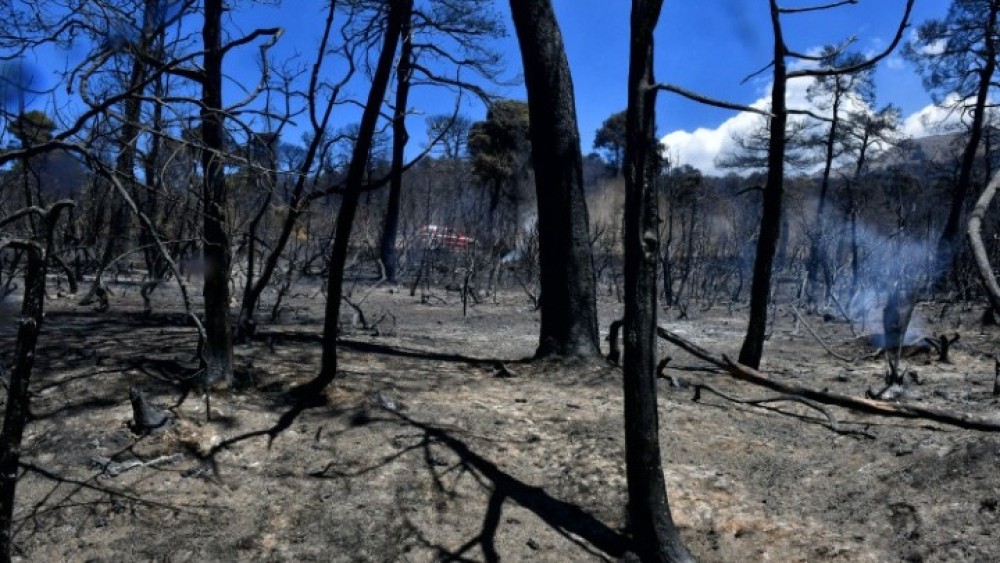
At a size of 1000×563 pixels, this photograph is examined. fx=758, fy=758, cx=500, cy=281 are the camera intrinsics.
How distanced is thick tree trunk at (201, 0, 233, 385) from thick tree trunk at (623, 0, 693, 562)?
7.63 ft

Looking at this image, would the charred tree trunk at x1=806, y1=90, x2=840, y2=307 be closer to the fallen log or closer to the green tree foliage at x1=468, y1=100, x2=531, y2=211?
the fallen log

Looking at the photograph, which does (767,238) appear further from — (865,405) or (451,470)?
(451,470)

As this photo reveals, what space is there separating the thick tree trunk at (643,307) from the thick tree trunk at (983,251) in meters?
1.64

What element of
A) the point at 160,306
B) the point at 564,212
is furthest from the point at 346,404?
the point at 160,306

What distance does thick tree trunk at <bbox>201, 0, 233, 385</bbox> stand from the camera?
4301mm

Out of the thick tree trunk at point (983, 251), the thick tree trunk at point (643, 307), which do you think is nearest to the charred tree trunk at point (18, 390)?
the thick tree trunk at point (643, 307)

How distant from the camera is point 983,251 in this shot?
1.32m

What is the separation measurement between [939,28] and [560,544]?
47.1ft

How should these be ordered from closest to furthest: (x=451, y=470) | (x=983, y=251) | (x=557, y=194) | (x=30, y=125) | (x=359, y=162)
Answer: (x=983, y=251), (x=30, y=125), (x=451, y=470), (x=359, y=162), (x=557, y=194)

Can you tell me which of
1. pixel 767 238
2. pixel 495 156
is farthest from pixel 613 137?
pixel 767 238

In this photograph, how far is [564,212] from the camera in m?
5.96

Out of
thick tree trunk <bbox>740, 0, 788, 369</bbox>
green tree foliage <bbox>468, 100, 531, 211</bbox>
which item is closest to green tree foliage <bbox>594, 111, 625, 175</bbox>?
green tree foliage <bbox>468, 100, 531, 211</bbox>

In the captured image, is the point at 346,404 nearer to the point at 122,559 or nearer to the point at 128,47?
the point at 122,559

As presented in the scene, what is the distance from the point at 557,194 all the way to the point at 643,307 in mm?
2887
